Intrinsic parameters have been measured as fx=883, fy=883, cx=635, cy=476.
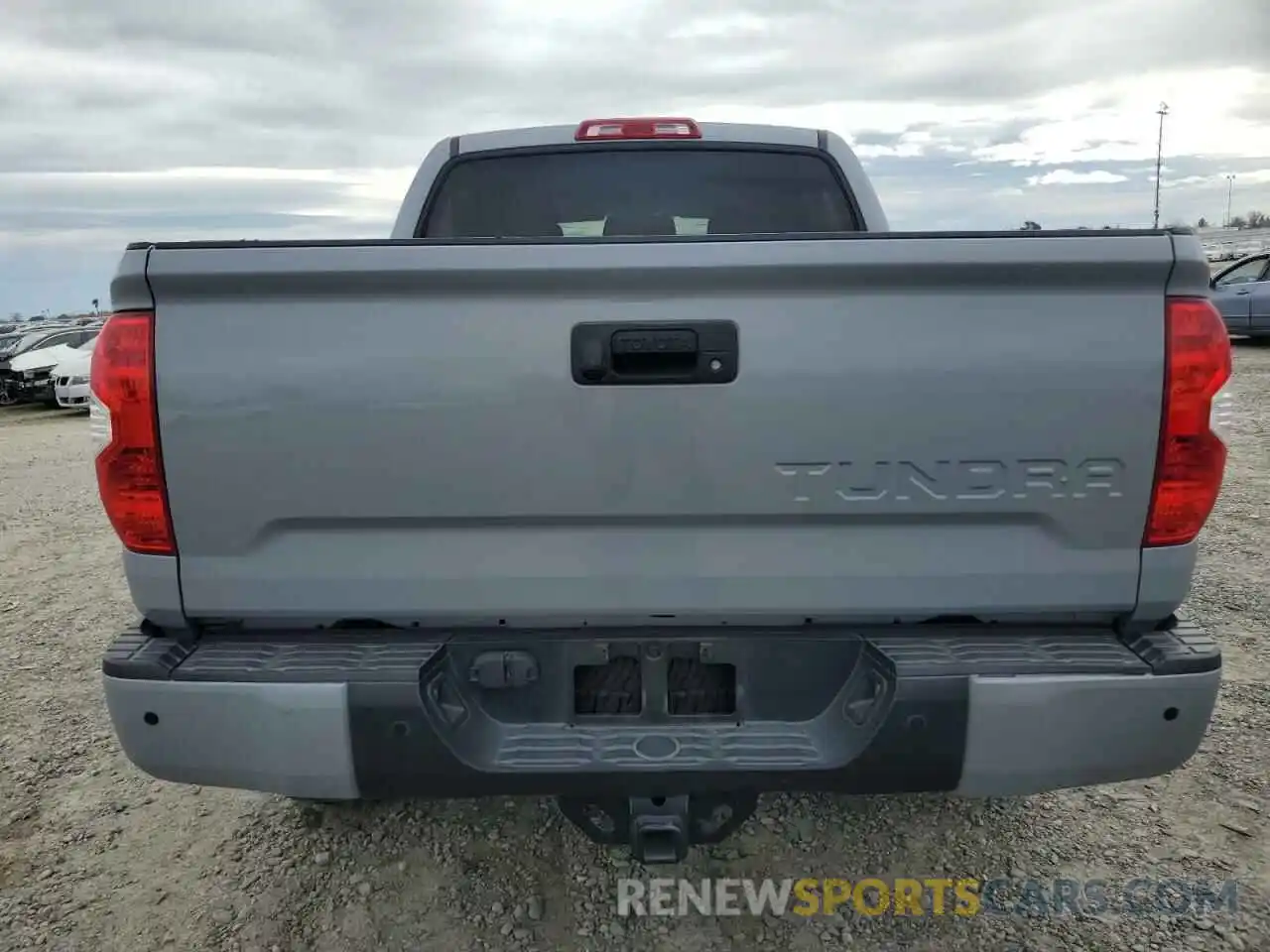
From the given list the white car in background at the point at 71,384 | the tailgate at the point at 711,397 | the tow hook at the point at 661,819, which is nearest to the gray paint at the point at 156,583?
the tailgate at the point at 711,397

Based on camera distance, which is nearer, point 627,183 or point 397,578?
point 397,578

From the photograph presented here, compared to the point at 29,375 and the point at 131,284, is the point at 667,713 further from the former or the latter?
the point at 29,375

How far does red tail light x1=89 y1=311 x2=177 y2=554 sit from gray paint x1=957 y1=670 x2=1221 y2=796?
183cm

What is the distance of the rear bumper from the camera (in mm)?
1901

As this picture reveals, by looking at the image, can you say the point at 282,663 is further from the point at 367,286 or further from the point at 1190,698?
the point at 1190,698

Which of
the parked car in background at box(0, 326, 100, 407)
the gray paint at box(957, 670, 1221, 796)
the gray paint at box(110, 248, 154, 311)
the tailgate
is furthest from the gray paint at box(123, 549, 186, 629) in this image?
the parked car in background at box(0, 326, 100, 407)

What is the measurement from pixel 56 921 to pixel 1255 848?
11.9ft

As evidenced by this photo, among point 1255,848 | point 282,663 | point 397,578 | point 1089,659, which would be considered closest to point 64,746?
point 282,663

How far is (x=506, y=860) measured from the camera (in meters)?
2.77

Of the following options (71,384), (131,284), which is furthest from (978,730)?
(71,384)

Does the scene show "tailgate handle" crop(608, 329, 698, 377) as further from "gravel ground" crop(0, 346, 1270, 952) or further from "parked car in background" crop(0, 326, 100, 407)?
"parked car in background" crop(0, 326, 100, 407)

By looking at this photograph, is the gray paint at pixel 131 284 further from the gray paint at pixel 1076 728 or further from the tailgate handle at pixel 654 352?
the gray paint at pixel 1076 728

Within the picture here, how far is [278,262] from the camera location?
188 cm

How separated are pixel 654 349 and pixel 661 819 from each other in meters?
1.08
